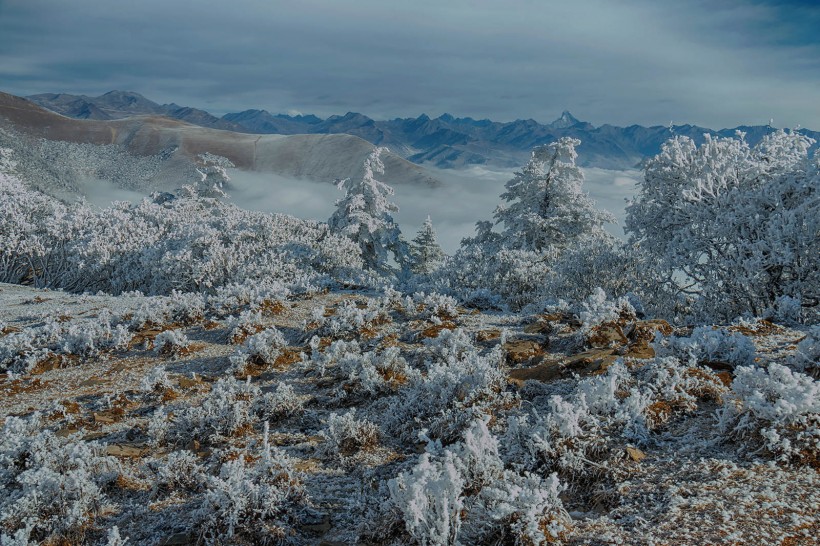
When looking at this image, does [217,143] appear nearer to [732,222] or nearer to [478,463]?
[732,222]

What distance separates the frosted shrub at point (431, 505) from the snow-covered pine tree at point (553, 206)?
21.8 m

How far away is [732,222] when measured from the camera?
1255 cm

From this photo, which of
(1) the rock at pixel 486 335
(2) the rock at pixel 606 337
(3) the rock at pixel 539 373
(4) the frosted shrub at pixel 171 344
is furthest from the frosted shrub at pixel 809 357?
(4) the frosted shrub at pixel 171 344

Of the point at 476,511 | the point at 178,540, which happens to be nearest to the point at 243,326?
the point at 178,540

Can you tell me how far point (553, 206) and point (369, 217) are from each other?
30.9 ft

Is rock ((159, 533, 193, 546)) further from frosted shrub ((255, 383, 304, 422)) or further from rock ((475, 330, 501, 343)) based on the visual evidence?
rock ((475, 330, 501, 343))

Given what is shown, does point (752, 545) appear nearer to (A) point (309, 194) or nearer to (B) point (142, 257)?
(B) point (142, 257)

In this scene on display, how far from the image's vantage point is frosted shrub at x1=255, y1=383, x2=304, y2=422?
7609 millimetres

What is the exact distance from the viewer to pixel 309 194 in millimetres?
104812

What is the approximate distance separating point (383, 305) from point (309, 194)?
95246 mm

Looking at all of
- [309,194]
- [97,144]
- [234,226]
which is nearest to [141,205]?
[234,226]

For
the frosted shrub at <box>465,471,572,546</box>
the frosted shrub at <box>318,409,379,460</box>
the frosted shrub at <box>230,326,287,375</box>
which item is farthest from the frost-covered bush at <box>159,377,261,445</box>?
the frosted shrub at <box>465,471,572,546</box>

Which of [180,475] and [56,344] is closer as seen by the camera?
[180,475]

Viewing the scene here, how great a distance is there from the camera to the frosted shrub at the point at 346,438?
639 cm
